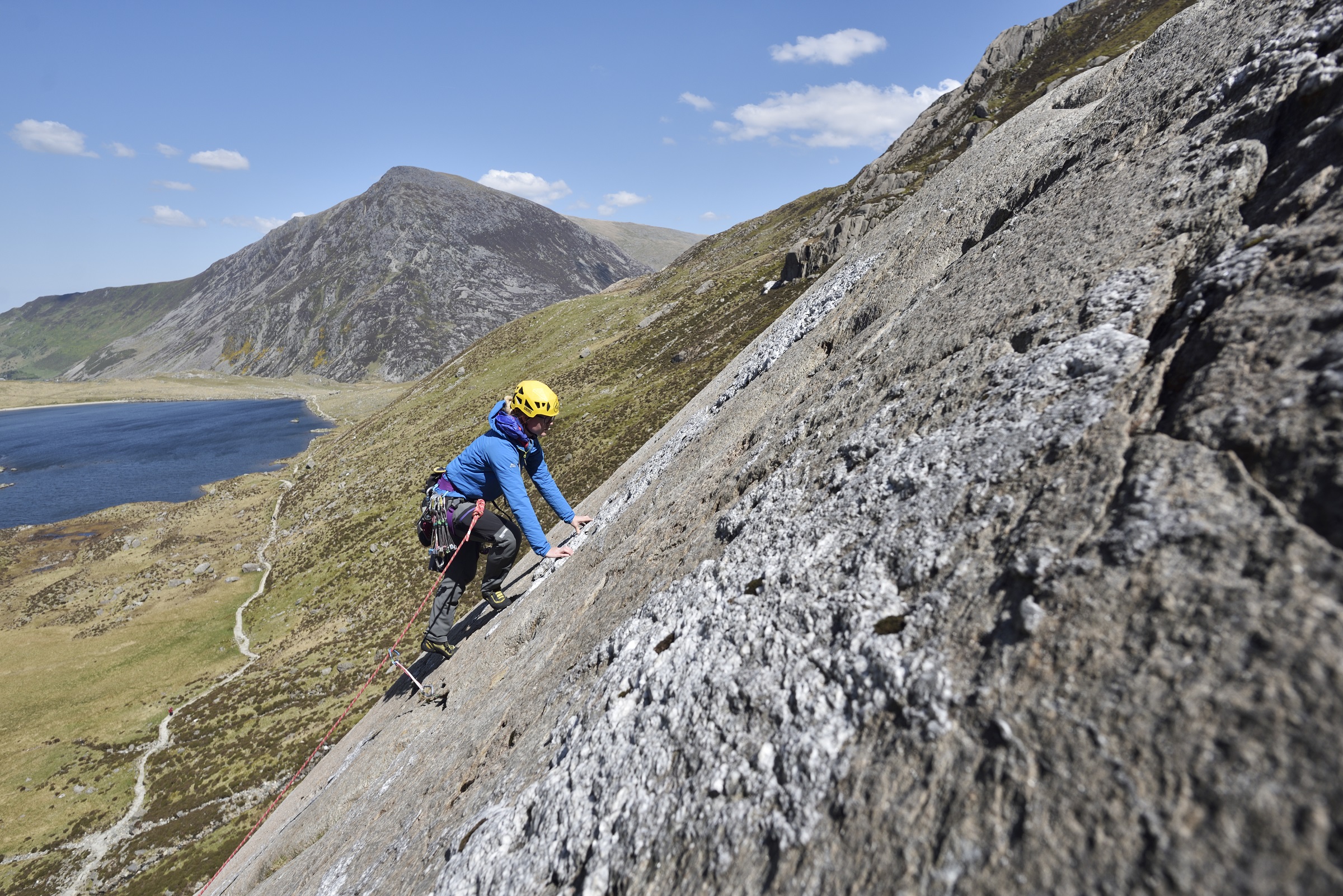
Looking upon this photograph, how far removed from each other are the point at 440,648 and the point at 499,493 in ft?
12.5

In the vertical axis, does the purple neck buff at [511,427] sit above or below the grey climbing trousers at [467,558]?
above

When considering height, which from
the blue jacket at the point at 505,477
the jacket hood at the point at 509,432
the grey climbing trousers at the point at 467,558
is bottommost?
the grey climbing trousers at the point at 467,558

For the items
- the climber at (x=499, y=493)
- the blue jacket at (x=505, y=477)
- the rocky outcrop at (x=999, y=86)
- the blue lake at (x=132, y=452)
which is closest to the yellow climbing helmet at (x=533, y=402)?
the climber at (x=499, y=493)

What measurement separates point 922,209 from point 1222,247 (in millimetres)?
11248

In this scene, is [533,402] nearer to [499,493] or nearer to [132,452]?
[499,493]

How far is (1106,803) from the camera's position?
9.04ft

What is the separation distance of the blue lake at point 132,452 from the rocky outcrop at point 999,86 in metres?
100

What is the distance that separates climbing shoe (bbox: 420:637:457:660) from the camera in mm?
12820

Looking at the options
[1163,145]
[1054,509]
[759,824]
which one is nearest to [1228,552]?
[1054,509]

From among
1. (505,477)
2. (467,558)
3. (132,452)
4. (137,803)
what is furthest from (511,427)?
(132,452)

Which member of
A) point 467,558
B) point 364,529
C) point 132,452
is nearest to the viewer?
point 467,558

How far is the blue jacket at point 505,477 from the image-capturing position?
1093 cm

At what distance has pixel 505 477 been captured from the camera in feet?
36.3

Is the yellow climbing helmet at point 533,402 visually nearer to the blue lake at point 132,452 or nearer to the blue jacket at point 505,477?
the blue jacket at point 505,477
